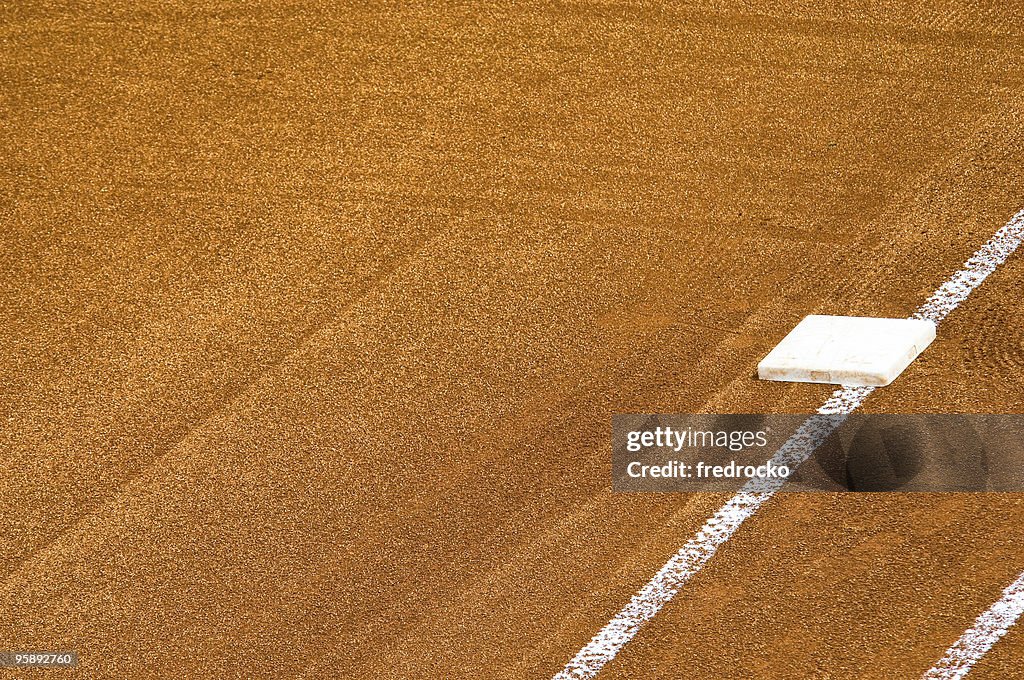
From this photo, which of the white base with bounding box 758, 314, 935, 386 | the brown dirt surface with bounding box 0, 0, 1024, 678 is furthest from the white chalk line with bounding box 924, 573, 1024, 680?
the white base with bounding box 758, 314, 935, 386

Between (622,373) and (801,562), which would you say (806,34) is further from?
(801,562)

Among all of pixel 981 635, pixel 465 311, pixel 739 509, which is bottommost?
pixel 981 635

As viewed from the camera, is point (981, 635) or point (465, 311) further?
point (465, 311)

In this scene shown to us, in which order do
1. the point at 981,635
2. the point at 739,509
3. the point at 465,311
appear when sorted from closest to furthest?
1. the point at 981,635
2. the point at 739,509
3. the point at 465,311

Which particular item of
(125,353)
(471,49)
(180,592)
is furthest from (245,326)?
(471,49)

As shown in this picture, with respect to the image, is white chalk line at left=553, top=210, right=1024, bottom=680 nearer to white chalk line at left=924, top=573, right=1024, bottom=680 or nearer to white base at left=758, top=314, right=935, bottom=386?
white base at left=758, top=314, right=935, bottom=386

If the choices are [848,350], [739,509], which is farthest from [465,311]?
[848,350]

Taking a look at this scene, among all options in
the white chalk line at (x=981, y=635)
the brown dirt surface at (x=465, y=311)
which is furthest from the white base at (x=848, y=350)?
the white chalk line at (x=981, y=635)

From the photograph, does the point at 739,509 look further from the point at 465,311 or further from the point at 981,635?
the point at 465,311

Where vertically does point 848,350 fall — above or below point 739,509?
above
